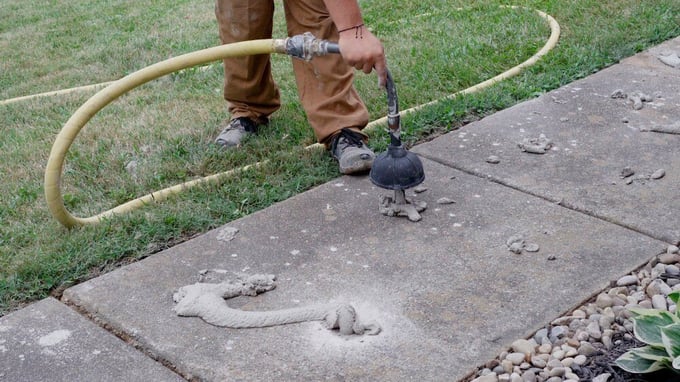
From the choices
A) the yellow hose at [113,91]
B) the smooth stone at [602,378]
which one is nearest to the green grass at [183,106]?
the yellow hose at [113,91]

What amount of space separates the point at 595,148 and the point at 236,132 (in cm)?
156

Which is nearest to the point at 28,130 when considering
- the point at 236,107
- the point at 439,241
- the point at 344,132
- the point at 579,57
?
the point at 236,107

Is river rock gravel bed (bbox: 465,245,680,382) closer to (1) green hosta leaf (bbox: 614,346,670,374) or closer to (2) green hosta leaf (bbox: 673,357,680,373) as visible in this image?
(1) green hosta leaf (bbox: 614,346,670,374)

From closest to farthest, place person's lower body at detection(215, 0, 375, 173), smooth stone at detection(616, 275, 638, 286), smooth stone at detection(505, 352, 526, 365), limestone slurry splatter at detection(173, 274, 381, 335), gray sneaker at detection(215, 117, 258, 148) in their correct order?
→ smooth stone at detection(505, 352, 526, 365)
limestone slurry splatter at detection(173, 274, 381, 335)
smooth stone at detection(616, 275, 638, 286)
person's lower body at detection(215, 0, 375, 173)
gray sneaker at detection(215, 117, 258, 148)

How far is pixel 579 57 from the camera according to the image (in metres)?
4.47

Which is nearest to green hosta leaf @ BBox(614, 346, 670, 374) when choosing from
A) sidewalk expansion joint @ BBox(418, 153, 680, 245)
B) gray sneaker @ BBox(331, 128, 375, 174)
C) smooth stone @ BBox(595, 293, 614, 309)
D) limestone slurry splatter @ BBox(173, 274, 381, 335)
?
smooth stone @ BBox(595, 293, 614, 309)

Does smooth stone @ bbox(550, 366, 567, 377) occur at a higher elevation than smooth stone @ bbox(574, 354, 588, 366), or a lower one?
higher

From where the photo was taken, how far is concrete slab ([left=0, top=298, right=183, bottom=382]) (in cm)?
230

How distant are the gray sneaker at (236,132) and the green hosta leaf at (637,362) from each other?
2.14 m

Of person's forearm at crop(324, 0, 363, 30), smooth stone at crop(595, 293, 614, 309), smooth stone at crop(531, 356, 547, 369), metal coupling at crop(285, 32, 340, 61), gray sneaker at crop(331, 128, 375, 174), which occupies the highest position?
person's forearm at crop(324, 0, 363, 30)

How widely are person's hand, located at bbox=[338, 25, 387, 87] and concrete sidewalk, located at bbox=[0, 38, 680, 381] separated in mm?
586

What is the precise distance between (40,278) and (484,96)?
88.5 inches

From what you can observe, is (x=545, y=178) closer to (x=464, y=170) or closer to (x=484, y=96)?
(x=464, y=170)

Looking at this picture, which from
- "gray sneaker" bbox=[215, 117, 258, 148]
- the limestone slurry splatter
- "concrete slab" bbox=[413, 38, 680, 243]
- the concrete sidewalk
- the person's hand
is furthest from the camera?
"gray sneaker" bbox=[215, 117, 258, 148]
